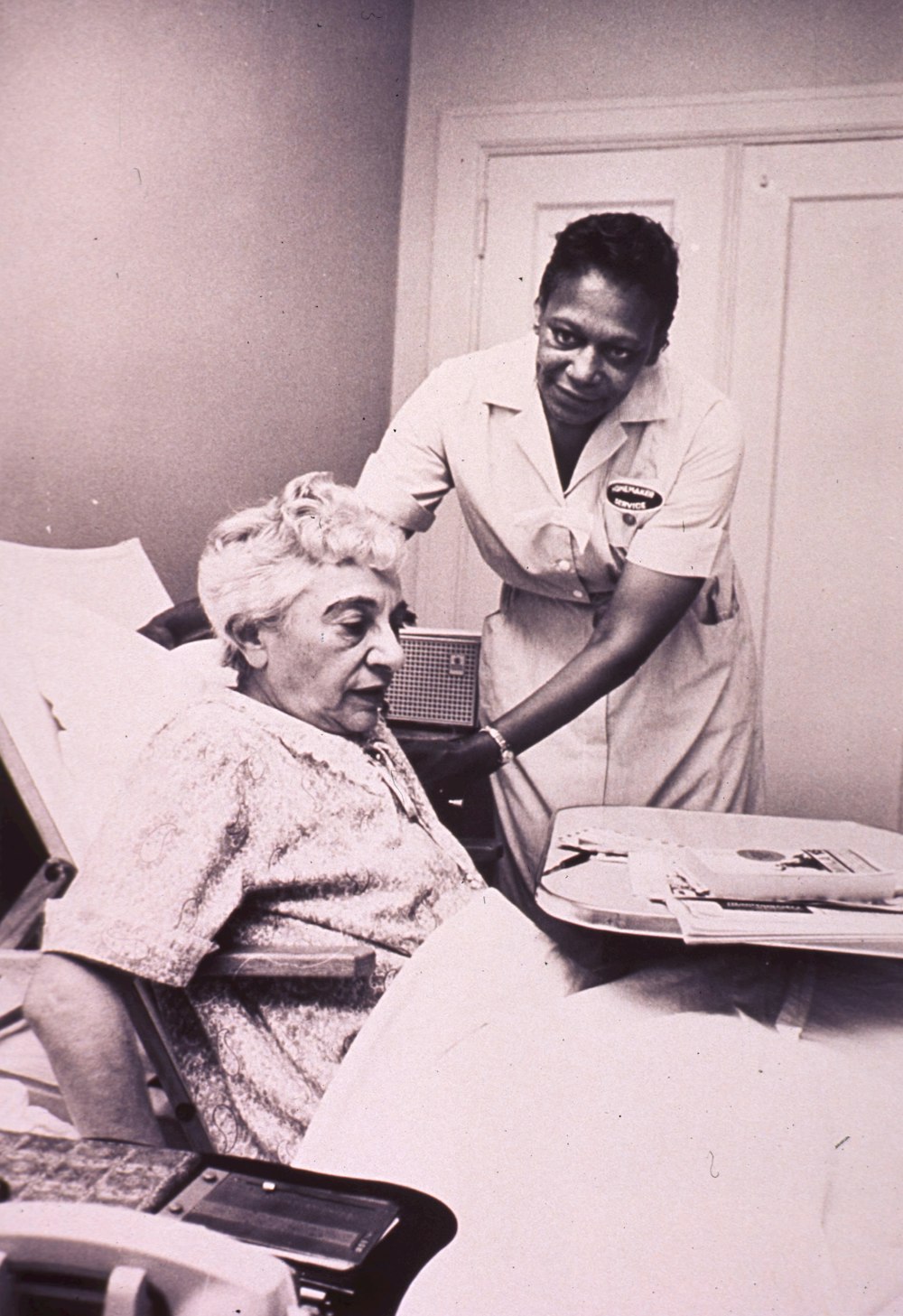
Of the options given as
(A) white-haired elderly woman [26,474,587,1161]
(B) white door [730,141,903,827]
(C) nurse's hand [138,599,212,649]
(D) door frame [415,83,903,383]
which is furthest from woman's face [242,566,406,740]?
(B) white door [730,141,903,827]

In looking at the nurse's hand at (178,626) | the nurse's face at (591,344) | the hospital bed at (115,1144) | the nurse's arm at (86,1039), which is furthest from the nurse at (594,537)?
the nurse's arm at (86,1039)

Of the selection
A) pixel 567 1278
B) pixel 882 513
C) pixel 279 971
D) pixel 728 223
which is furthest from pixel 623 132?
pixel 567 1278

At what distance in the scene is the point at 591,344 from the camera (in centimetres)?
151

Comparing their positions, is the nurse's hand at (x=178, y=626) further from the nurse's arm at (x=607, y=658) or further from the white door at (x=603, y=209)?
the nurse's arm at (x=607, y=658)

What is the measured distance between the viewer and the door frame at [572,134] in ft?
4.68

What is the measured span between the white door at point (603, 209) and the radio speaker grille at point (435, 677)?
3.4 inches

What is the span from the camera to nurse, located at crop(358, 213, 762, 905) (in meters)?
1.52

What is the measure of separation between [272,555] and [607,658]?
2.08 ft

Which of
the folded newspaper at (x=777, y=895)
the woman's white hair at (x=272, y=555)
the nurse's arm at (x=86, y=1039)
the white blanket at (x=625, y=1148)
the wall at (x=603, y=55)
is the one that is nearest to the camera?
the white blanket at (x=625, y=1148)

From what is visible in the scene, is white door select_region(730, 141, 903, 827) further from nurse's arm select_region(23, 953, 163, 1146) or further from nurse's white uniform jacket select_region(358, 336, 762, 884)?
nurse's arm select_region(23, 953, 163, 1146)

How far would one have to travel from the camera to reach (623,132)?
4.94 ft

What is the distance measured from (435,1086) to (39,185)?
92 centimetres

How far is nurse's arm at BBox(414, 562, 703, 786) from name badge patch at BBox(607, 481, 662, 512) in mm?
94

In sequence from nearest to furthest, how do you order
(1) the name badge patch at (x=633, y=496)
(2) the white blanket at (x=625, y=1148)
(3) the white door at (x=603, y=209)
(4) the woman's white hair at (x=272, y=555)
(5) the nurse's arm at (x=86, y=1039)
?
(2) the white blanket at (x=625, y=1148) < (5) the nurse's arm at (x=86, y=1039) < (4) the woman's white hair at (x=272, y=555) < (3) the white door at (x=603, y=209) < (1) the name badge patch at (x=633, y=496)
